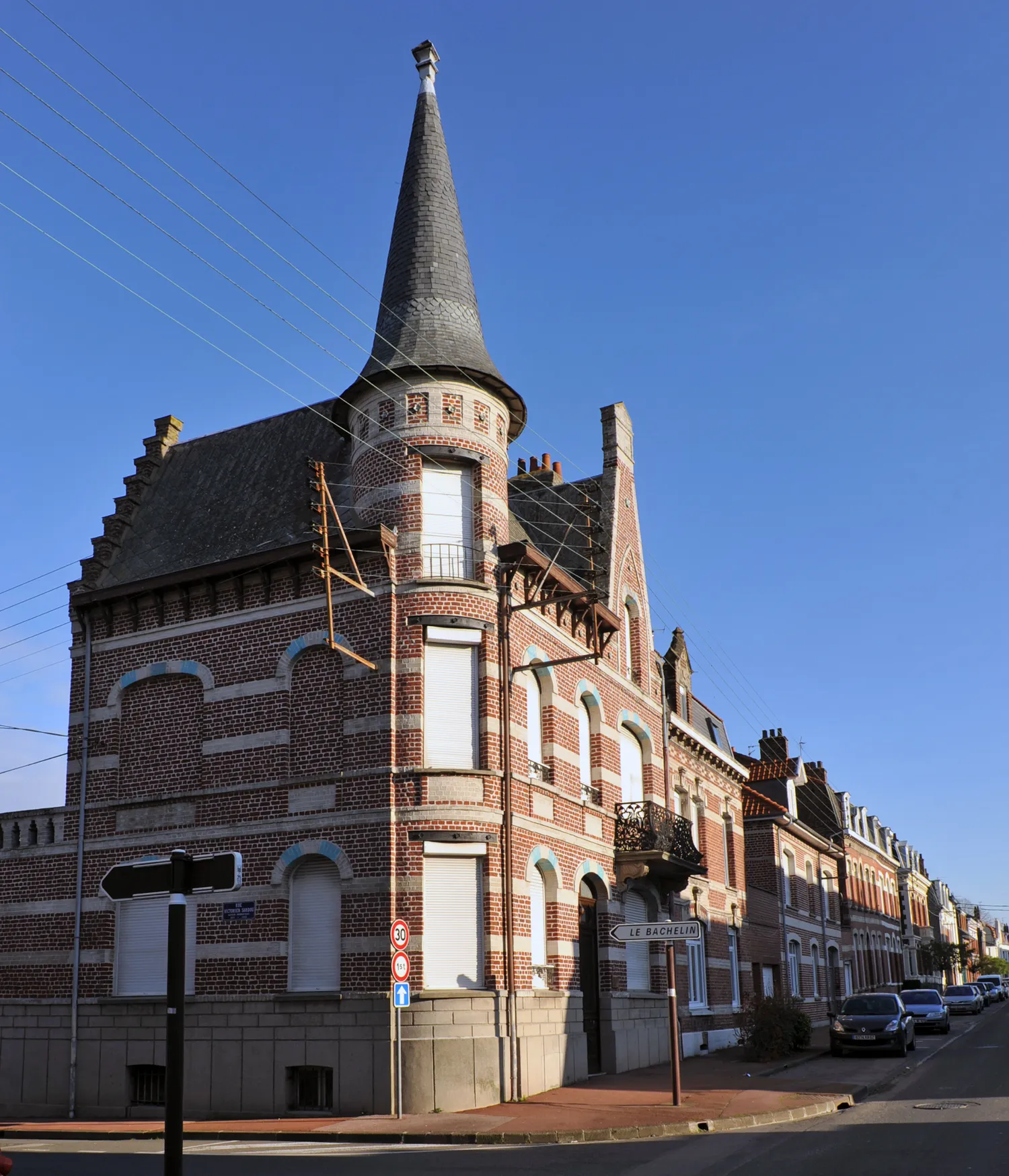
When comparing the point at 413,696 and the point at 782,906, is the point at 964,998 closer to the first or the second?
the point at 782,906

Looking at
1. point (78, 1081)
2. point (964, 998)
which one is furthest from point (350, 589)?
point (964, 998)

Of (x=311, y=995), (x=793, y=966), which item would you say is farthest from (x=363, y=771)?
(x=793, y=966)

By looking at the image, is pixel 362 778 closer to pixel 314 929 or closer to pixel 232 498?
pixel 314 929

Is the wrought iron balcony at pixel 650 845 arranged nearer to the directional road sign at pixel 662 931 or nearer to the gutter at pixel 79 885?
the directional road sign at pixel 662 931

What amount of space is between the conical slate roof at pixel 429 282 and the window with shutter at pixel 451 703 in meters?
5.01

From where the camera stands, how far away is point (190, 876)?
7504 millimetres

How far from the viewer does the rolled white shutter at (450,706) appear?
1958cm

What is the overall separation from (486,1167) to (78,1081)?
1136 centimetres

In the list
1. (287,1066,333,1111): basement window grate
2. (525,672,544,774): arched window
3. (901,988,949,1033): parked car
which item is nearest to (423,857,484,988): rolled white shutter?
(287,1066,333,1111): basement window grate

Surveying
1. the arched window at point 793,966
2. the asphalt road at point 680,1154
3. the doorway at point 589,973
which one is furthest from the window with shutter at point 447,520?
the arched window at point 793,966

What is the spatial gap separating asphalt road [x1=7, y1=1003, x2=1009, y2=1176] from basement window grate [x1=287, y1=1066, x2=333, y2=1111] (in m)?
3.01

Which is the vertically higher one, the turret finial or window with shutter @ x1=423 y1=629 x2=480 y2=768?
the turret finial

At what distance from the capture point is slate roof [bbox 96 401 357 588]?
2247cm

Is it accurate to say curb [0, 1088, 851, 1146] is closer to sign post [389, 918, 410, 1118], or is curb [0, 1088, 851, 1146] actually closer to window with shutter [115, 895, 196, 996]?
sign post [389, 918, 410, 1118]
